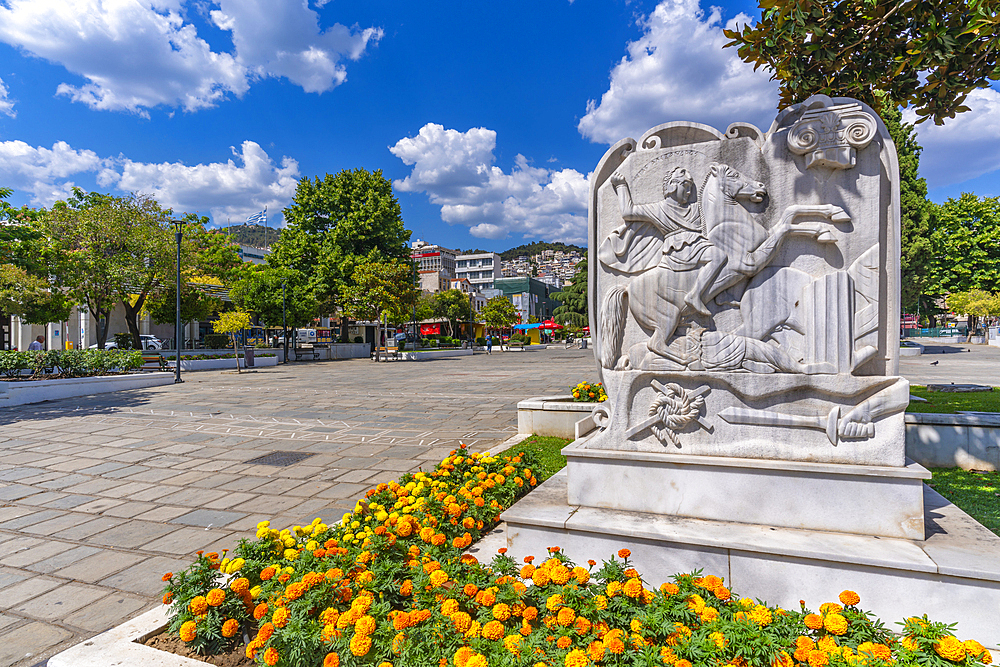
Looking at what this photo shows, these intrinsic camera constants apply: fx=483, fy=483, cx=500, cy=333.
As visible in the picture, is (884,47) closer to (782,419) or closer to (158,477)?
(782,419)

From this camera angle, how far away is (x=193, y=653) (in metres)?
2.14

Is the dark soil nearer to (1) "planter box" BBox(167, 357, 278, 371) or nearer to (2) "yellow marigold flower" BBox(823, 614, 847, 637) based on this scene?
(2) "yellow marigold flower" BBox(823, 614, 847, 637)

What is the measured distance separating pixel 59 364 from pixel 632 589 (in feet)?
57.5

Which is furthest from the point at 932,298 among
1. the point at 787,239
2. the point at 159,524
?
the point at 159,524

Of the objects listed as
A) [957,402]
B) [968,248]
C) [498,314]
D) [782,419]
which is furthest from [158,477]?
[968,248]

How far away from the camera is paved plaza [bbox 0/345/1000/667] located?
117 inches

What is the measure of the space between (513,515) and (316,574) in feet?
3.71

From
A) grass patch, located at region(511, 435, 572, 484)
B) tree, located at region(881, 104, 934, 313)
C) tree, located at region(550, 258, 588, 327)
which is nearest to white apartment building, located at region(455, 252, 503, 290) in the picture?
tree, located at region(550, 258, 588, 327)

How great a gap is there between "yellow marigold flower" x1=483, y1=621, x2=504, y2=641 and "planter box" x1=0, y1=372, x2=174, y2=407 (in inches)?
596

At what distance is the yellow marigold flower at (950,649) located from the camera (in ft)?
5.65

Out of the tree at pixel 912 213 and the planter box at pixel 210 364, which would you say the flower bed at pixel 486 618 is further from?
the tree at pixel 912 213

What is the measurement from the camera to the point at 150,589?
118 inches

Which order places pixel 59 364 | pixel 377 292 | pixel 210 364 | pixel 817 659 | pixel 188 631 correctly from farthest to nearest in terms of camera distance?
pixel 377 292 → pixel 210 364 → pixel 59 364 → pixel 188 631 → pixel 817 659

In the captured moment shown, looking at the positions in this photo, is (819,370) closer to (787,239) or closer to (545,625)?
(787,239)
